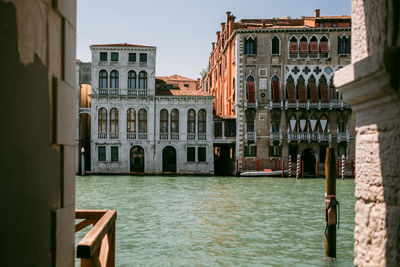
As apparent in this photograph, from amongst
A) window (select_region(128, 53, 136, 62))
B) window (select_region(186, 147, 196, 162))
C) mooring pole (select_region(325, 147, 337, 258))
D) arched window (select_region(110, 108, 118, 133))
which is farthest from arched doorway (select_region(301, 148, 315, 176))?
mooring pole (select_region(325, 147, 337, 258))

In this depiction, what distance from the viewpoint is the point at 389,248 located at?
7.54 ft

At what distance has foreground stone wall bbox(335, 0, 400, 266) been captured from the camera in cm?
221

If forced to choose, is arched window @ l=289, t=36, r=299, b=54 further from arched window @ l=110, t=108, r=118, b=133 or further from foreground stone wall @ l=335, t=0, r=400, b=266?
foreground stone wall @ l=335, t=0, r=400, b=266

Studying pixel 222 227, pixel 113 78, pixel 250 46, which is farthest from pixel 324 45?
pixel 222 227

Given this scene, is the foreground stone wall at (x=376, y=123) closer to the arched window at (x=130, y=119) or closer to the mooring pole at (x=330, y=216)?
the mooring pole at (x=330, y=216)

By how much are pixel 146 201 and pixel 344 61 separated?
19.2 metres

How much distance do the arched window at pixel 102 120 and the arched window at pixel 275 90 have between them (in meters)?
11.6

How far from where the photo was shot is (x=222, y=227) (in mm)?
10312

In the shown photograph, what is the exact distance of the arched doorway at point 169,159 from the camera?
94.2ft

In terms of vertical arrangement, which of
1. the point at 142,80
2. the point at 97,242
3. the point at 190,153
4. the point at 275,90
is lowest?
the point at 190,153

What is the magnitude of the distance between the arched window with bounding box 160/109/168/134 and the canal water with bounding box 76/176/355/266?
37.0 ft

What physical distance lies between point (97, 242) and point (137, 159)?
2648 cm

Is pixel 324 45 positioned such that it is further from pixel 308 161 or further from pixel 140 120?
pixel 140 120

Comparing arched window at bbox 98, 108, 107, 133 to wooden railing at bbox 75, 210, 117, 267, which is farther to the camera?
arched window at bbox 98, 108, 107, 133
